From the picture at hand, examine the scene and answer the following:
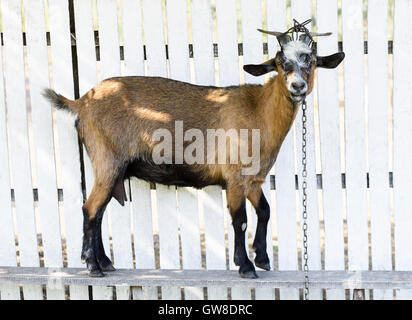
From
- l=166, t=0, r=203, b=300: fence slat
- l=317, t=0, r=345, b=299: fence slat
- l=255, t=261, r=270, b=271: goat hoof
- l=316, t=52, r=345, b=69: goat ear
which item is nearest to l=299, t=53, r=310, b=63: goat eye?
l=316, t=52, r=345, b=69: goat ear

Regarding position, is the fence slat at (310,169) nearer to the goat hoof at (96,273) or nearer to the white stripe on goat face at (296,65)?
the white stripe on goat face at (296,65)

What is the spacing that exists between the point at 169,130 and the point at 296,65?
1.09 metres

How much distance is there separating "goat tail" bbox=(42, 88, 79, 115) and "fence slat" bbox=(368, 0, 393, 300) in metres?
2.33

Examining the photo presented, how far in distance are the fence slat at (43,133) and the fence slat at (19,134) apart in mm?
75

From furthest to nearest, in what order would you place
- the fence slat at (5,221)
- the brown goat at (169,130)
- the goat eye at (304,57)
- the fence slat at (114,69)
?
the fence slat at (5,221) < the fence slat at (114,69) < the brown goat at (169,130) < the goat eye at (304,57)

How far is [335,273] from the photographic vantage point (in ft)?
14.9

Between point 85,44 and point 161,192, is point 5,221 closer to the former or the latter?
point 161,192

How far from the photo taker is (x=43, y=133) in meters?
4.72

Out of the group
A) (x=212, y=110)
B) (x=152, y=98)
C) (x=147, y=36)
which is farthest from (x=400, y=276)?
(x=147, y=36)

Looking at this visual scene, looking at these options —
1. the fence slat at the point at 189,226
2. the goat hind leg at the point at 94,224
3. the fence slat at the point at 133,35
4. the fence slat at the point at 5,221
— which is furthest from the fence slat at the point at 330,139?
the fence slat at the point at 5,221

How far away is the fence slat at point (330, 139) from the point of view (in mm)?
4492

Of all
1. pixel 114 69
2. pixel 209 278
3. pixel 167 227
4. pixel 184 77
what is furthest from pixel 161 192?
pixel 114 69

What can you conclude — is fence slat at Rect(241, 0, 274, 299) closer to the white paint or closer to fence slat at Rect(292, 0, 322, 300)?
fence slat at Rect(292, 0, 322, 300)

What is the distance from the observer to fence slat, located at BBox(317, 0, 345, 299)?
4492 millimetres
